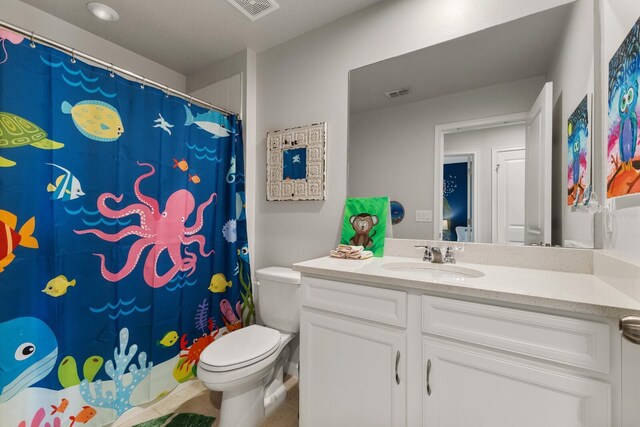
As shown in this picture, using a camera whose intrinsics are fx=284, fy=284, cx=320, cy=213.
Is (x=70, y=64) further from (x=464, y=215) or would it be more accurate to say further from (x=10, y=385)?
(x=464, y=215)

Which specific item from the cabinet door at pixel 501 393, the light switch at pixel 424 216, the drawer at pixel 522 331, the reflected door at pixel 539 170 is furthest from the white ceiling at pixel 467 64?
the cabinet door at pixel 501 393

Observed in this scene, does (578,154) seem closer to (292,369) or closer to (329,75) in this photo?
(329,75)

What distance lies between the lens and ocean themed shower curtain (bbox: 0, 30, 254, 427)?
1.25 metres

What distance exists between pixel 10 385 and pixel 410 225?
202 centimetres

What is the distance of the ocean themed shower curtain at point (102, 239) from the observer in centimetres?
125

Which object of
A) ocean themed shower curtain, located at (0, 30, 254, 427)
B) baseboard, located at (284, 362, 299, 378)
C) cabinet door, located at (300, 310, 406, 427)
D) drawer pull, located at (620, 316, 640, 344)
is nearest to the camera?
drawer pull, located at (620, 316, 640, 344)

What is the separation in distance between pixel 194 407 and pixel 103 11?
8.24 feet

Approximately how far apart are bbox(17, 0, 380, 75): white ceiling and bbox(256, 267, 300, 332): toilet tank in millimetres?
1664

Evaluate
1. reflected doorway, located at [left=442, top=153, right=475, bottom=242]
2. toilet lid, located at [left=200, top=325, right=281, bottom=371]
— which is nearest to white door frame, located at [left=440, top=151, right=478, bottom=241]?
reflected doorway, located at [left=442, top=153, right=475, bottom=242]

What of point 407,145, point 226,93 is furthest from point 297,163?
point 226,93

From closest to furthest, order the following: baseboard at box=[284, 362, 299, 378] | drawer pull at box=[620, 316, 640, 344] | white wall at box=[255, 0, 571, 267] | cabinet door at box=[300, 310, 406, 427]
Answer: drawer pull at box=[620, 316, 640, 344]
cabinet door at box=[300, 310, 406, 427]
white wall at box=[255, 0, 571, 267]
baseboard at box=[284, 362, 299, 378]

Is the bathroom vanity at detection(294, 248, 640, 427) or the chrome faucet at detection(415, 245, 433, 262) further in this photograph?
the chrome faucet at detection(415, 245, 433, 262)

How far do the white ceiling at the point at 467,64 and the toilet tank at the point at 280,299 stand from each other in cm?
115

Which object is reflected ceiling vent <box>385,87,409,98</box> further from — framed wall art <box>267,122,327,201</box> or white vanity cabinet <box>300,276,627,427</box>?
white vanity cabinet <box>300,276,627,427</box>
